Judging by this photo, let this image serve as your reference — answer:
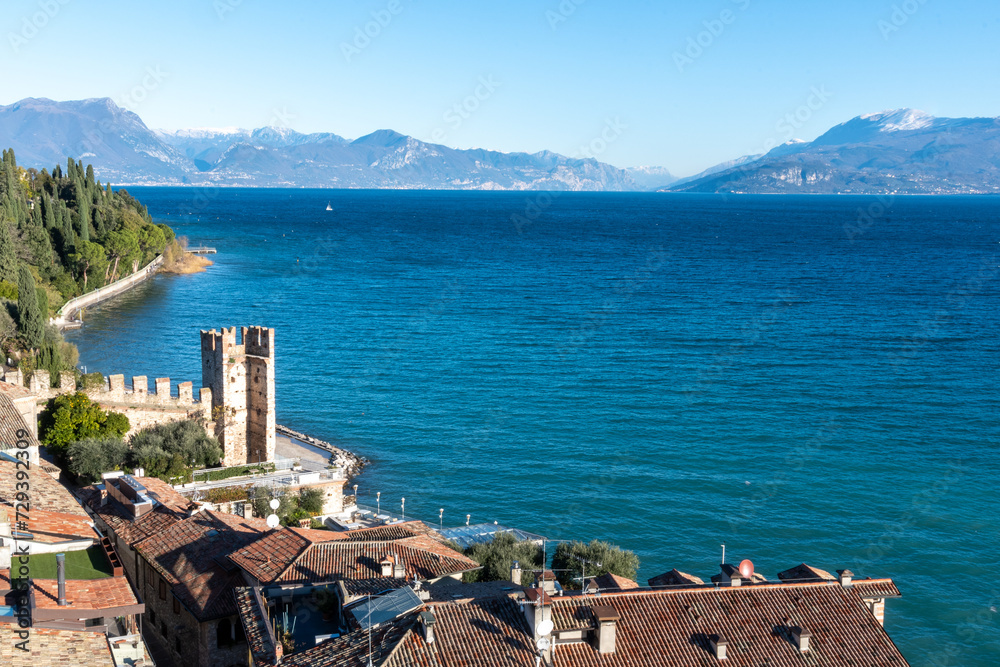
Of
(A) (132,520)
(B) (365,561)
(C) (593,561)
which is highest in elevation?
(B) (365,561)

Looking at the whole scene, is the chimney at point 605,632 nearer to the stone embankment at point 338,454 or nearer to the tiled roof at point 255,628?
the tiled roof at point 255,628

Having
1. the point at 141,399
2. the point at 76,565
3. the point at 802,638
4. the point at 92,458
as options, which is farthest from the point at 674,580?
the point at 141,399

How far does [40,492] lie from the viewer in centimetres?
2131

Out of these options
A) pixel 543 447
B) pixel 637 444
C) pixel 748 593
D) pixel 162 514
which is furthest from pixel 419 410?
pixel 748 593

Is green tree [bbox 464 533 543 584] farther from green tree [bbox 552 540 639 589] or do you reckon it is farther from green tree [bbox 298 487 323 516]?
green tree [bbox 298 487 323 516]

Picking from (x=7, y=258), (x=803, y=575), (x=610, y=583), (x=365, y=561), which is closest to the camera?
(x=610, y=583)

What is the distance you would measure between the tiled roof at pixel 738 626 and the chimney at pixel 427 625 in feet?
7.09

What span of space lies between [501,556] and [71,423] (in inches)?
663

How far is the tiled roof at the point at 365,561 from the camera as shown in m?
19.7

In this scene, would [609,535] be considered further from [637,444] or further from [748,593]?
[748,593]

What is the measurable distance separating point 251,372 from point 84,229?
48256mm

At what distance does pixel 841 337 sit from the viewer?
222ft

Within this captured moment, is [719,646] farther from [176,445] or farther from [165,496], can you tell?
[176,445]

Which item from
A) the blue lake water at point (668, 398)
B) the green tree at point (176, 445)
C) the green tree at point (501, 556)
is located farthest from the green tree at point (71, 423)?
the green tree at point (501, 556)
